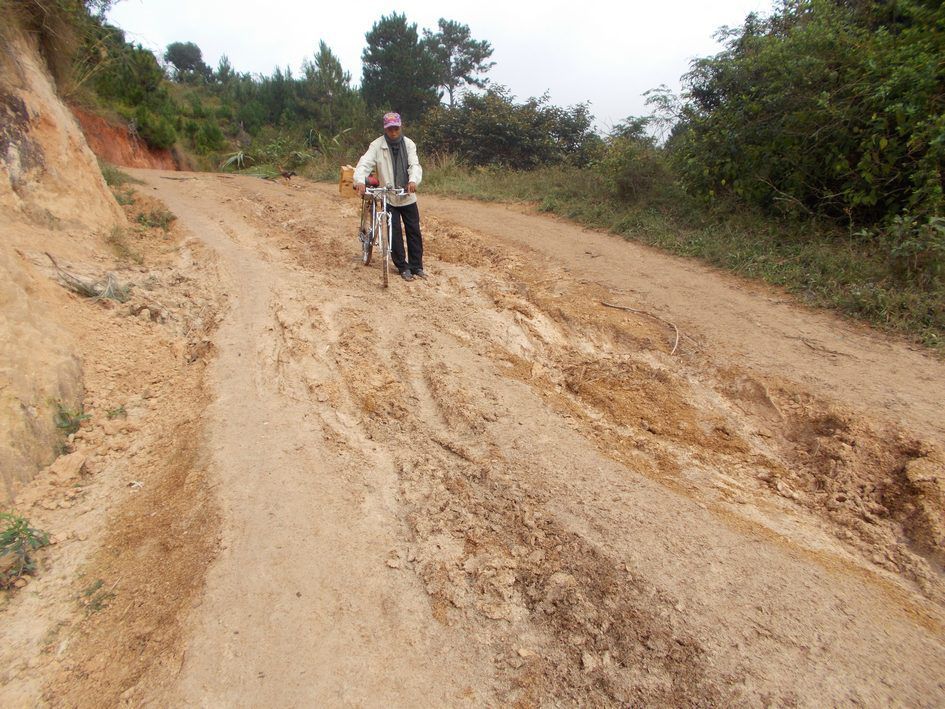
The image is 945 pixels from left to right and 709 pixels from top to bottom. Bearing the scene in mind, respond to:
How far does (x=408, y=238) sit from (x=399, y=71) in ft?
84.9

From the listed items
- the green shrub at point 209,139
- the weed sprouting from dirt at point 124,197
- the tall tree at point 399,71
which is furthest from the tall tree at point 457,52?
the weed sprouting from dirt at point 124,197

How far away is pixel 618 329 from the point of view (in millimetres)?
4695

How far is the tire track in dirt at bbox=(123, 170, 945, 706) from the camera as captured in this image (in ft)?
6.44

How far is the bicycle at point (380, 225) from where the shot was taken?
5422 millimetres

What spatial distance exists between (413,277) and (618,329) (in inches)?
88.6

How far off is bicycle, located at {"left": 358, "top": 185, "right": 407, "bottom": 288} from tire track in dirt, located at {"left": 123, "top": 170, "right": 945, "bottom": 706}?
1156mm

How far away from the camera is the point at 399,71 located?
2767 cm

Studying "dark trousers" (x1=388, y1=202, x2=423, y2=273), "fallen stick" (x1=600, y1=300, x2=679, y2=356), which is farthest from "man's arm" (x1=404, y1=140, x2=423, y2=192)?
"fallen stick" (x1=600, y1=300, x2=679, y2=356)

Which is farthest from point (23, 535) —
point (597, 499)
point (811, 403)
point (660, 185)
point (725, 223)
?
point (660, 185)

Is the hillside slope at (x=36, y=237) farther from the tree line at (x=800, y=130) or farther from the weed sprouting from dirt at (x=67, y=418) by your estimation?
the tree line at (x=800, y=130)

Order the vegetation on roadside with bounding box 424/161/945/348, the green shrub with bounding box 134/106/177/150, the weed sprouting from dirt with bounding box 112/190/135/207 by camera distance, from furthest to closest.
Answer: the green shrub with bounding box 134/106/177/150
the weed sprouting from dirt with bounding box 112/190/135/207
the vegetation on roadside with bounding box 424/161/945/348

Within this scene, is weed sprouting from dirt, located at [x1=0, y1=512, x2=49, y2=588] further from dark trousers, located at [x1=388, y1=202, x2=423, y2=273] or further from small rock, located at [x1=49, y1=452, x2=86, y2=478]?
dark trousers, located at [x1=388, y1=202, x2=423, y2=273]

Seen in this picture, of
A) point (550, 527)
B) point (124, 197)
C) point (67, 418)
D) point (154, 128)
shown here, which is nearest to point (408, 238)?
point (67, 418)

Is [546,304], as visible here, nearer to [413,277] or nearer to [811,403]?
[413,277]
